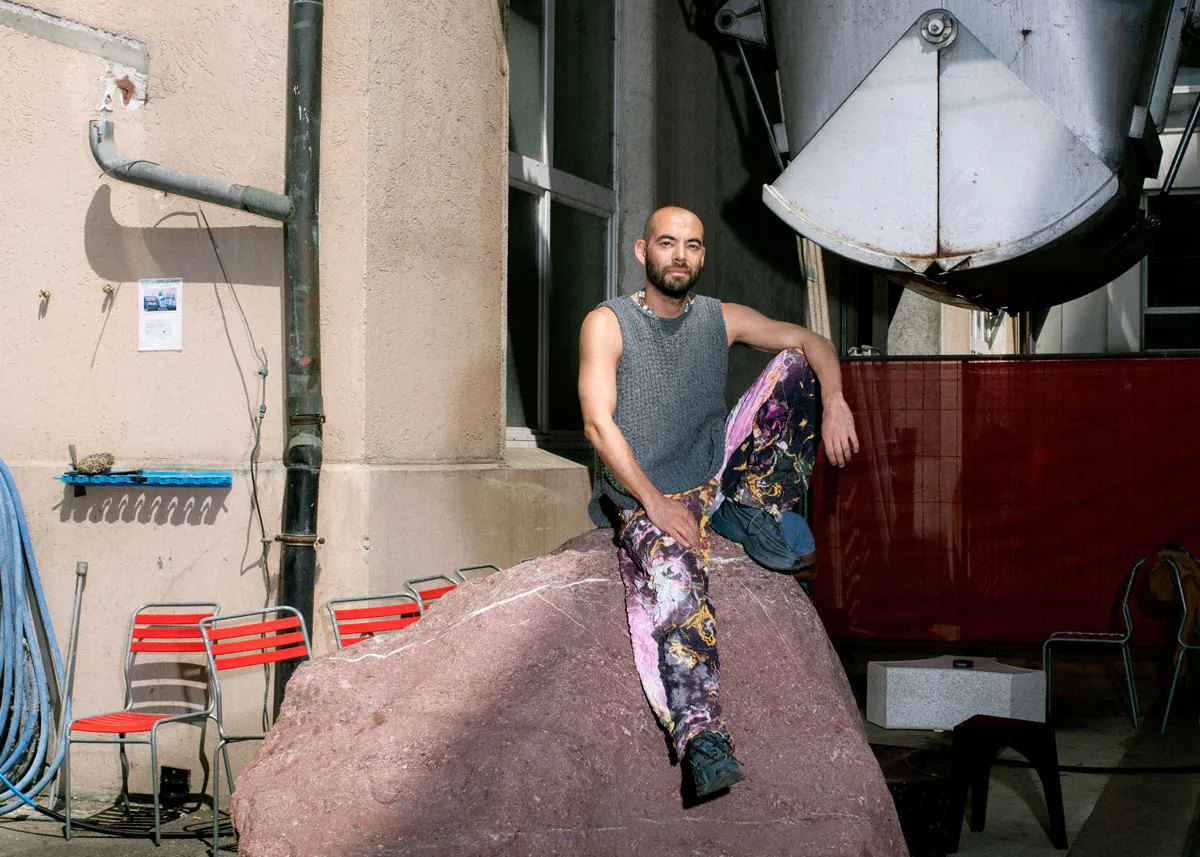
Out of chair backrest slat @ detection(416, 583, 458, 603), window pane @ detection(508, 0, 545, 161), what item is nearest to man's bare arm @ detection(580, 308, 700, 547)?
chair backrest slat @ detection(416, 583, 458, 603)

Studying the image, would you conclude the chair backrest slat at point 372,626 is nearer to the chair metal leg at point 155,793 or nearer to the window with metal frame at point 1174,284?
the chair metal leg at point 155,793

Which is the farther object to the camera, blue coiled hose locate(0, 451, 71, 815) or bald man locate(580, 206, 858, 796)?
blue coiled hose locate(0, 451, 71, 815)

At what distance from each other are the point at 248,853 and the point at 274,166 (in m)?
3.13

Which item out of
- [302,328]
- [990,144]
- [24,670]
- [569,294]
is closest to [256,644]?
[24,670]

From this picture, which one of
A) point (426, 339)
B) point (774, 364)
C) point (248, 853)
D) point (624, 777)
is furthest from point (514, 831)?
point (426, 339)

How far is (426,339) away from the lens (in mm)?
6008

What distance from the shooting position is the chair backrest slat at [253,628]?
17.8 ft

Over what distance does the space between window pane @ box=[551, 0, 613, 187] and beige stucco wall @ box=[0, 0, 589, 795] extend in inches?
69.7

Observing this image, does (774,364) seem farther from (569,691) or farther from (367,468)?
(367,468)

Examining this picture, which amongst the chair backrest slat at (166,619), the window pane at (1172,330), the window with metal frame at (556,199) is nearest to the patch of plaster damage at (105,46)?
the window with metal frame at (556,199)

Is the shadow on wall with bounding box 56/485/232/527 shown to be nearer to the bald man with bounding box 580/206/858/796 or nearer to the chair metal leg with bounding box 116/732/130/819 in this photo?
the chair metal leg with bounding box 116/732/130/819

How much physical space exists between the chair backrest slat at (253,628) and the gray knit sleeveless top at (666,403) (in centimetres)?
168

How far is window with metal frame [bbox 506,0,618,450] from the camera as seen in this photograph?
7.31 metres

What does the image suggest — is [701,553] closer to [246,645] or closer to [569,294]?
[246,645]
